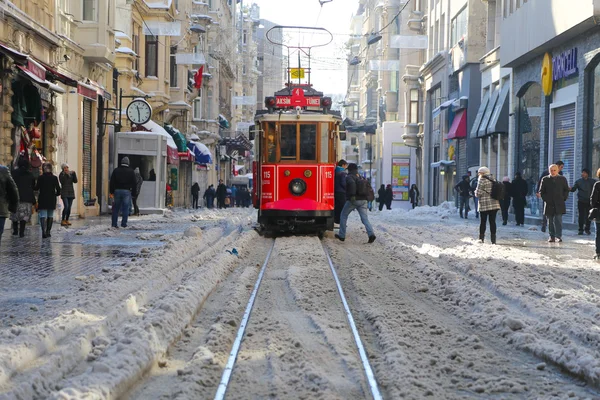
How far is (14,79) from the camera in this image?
23.7m

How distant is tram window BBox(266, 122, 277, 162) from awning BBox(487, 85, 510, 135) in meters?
18.3

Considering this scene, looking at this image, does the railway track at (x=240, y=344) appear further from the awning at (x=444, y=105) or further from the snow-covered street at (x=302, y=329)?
the awning at (x=444, y=105)

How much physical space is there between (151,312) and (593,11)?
1891 centimetres

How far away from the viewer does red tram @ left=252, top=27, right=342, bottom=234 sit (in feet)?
73.3

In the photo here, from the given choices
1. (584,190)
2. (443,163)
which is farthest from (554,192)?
(443,163)

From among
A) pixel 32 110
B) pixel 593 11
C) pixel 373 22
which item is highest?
pixel 373 22

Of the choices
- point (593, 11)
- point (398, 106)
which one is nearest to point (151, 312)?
point (593, 11)

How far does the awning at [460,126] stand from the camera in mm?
48013

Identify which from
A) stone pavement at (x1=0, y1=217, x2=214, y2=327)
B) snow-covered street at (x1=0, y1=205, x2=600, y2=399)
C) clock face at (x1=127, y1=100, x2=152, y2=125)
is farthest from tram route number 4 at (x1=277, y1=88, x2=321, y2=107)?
clock face at (x1=127, y1=100, x2=152, y2=125)

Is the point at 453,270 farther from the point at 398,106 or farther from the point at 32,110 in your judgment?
the point at 398,106

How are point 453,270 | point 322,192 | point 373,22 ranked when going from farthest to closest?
1. point 373,22
2. point 322,192
3. point 453,270

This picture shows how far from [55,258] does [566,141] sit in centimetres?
1878

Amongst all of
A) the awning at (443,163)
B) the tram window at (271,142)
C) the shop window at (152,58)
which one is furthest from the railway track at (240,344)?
the awning at (443,163)

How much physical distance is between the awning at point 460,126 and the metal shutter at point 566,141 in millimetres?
16548
